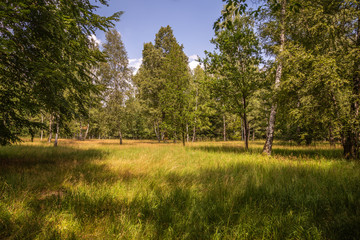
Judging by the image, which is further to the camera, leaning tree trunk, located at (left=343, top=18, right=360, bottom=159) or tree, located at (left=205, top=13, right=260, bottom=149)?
tree, located at (left=205, top=13, right=260, bottom=149)

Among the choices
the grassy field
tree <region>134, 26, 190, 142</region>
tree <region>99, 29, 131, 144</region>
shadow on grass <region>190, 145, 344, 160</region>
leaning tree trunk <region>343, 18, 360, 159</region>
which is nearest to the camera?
the grassy field

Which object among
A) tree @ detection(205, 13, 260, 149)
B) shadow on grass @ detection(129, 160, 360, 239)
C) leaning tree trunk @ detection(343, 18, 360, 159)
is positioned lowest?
shadow on grass @ detection(129, 160, 360, 239)

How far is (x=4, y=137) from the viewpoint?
15.4 ft

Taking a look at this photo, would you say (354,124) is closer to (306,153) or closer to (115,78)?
(306,153)

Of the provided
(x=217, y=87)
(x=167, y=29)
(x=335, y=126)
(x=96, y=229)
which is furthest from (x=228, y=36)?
(x=167, y=29)

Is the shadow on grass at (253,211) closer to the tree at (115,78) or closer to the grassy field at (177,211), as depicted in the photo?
the grassy field at (177,211)

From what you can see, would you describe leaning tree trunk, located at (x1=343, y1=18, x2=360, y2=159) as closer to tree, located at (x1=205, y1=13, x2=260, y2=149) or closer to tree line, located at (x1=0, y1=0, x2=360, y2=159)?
tree line, located at (x1=0, y1=0, x2=360, y2=159)

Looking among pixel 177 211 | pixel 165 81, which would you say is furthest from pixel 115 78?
pixel 177 211

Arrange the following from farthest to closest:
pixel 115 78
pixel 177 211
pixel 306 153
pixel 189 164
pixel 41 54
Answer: pixel 115 78
pixel 306 153
pixel 189 164
pixel 41 54
pixel 177 211

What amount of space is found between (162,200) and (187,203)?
A: 50cm

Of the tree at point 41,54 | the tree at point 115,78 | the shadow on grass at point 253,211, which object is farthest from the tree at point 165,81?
the shadow on grass at point 253,211

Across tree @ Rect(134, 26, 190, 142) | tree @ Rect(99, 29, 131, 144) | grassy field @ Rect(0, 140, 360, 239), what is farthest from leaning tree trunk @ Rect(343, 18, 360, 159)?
tree @ Rect(99, 29, 131, 144)

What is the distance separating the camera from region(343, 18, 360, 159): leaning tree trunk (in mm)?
6004

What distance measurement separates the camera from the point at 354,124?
6.12 metres
